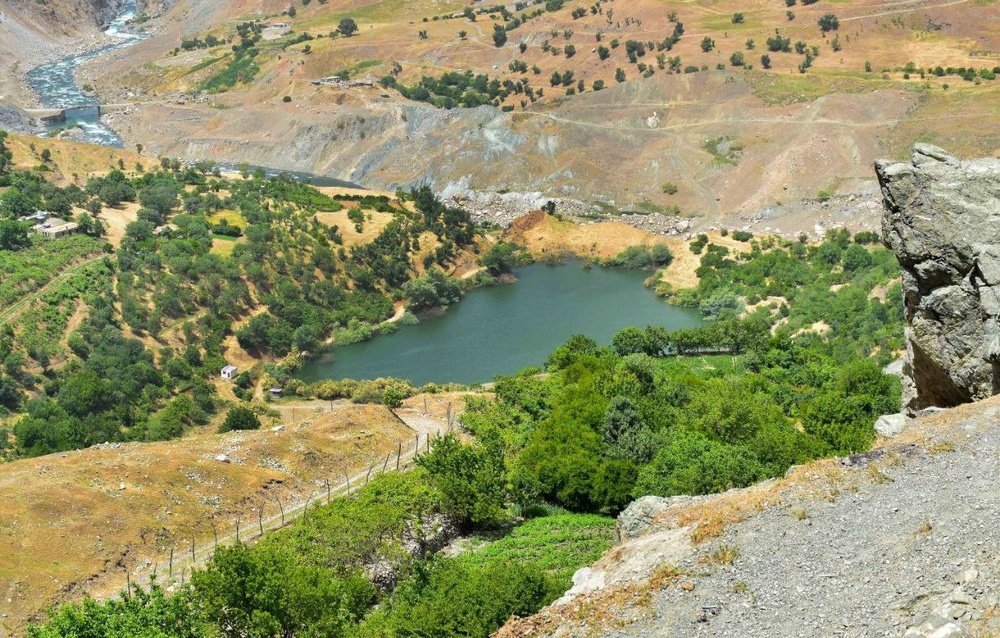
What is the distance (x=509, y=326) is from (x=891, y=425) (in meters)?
63.5

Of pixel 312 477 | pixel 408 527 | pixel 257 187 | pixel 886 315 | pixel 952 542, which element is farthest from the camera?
pixel 257 187

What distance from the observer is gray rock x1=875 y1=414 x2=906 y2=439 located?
96.9 ft

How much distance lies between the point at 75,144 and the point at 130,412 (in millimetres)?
76876

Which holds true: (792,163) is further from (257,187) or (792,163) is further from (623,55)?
(257,187)

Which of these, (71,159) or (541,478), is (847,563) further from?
(71,159)

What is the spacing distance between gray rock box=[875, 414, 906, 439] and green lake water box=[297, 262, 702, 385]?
50.8m

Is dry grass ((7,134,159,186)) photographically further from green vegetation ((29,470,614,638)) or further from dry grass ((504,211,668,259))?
green vegetation ((29,470,614,638))

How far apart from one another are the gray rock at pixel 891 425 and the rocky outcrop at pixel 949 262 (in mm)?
2425

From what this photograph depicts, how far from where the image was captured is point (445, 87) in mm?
162625

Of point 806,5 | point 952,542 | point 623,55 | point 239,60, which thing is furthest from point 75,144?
point 952,542

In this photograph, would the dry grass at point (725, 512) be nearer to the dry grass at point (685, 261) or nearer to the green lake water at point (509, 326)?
the green lake water at point (509, 326)

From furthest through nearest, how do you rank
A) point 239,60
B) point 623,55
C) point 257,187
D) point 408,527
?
point 239,60
point 623,55
point 257,187
point 408,527

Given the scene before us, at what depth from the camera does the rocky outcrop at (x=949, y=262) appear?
98.3 feet

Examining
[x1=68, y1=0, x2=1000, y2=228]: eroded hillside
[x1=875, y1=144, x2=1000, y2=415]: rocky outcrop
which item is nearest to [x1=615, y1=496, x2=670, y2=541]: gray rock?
[x1=875, y1=144, x2=1000, y2=415]: rocky outcrop
